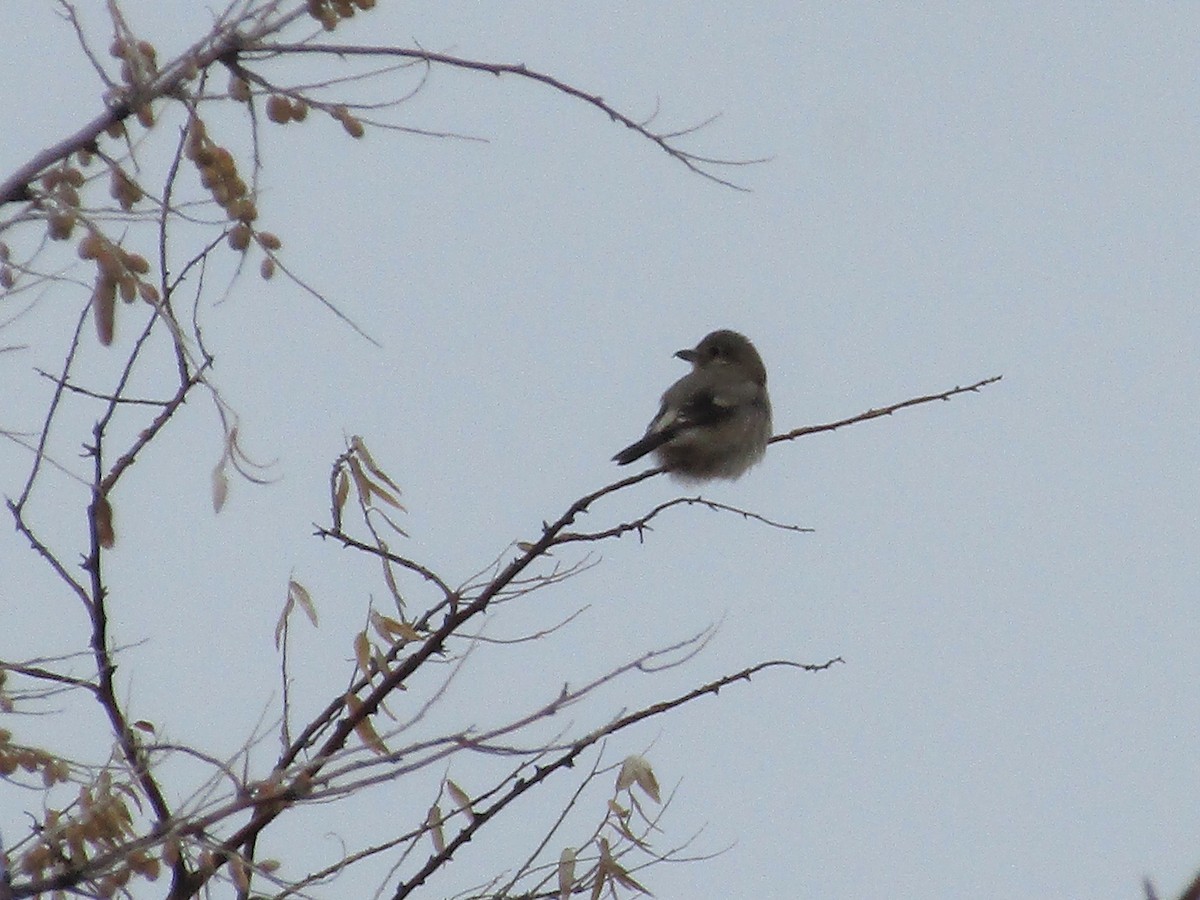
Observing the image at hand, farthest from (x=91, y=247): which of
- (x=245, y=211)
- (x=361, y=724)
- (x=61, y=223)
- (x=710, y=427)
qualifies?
(x=710, y=427)

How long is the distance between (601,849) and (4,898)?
1564 millimetres

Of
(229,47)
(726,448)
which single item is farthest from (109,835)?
(726,448)

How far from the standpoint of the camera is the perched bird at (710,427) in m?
8.74

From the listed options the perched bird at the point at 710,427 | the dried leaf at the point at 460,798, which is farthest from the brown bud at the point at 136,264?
the perched bird at the point at 710,427

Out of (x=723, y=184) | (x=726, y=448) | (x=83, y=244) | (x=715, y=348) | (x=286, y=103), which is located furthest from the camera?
(x=715, y=348)

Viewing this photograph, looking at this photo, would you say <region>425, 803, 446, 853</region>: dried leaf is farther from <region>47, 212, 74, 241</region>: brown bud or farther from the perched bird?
the perched bird

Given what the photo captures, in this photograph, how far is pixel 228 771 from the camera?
3.11 metres

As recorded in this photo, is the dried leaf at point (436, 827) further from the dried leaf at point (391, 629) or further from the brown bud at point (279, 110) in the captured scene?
the brown bud at point (279, 110)

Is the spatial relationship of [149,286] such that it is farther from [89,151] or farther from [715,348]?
[715,348]

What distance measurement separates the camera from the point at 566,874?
12.8 feet

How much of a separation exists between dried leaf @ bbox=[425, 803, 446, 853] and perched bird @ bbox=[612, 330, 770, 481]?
4401 mm

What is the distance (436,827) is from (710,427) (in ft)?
17.2

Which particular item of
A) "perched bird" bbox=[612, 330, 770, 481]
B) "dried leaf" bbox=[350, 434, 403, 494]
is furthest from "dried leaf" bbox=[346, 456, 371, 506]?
"perched bird" bbox=[612, 330, 770, 481]

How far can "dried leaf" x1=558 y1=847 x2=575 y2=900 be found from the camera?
3.88m
